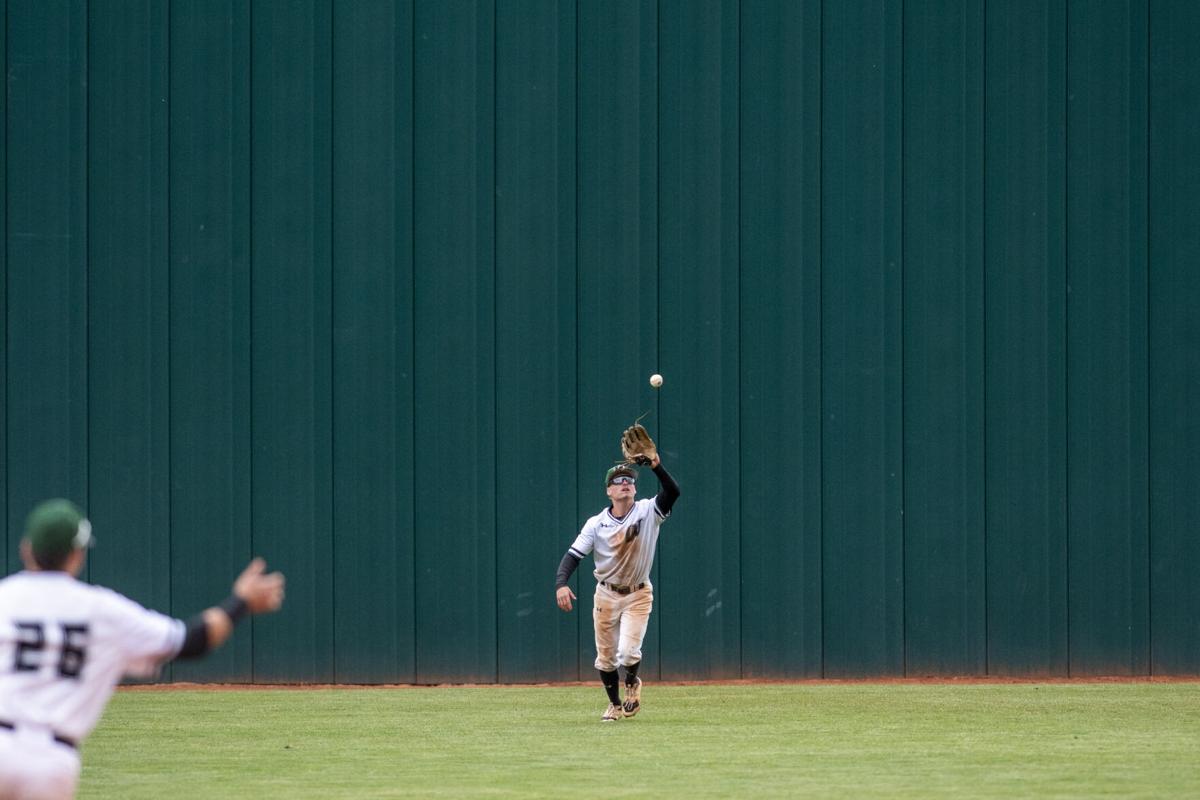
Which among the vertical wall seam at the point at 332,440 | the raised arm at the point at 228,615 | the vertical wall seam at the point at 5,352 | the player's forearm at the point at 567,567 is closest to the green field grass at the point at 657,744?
the vertical wall seam at the point at 332,440

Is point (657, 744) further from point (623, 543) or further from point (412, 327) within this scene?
point (412, 327)

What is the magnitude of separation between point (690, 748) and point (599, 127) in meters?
8.07

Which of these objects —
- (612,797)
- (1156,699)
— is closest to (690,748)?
(612,797)

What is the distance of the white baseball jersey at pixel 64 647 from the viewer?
5.79 metres

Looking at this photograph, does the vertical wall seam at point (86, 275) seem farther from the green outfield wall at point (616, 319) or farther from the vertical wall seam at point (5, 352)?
the vertical wall seam at point (5, 352)

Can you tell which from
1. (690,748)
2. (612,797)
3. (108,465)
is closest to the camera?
(612,797)

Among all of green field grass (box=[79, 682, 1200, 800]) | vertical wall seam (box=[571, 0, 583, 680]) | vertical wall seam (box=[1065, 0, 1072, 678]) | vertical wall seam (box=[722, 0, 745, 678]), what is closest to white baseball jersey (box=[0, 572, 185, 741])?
green field grass (box=[79, 682, 1200, 800])

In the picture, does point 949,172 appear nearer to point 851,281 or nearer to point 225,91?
point 851,281

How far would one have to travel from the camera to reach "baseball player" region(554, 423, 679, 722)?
42.4 feet

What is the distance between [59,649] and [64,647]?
19 mm

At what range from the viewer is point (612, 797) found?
8.84 meters

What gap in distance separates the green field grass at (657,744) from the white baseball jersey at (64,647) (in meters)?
3.26

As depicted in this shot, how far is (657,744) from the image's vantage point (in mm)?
11250

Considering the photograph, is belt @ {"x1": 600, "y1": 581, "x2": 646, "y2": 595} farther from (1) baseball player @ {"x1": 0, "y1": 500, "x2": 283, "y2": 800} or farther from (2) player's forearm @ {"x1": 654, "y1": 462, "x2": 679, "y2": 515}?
(1) baseball player @ {"x1": 0, "y1": 500, "x2": 283, "y2": 800}
